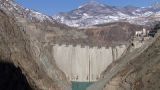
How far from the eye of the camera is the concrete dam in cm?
7117

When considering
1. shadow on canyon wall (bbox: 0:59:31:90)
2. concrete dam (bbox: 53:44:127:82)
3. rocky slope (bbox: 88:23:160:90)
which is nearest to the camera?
rocky slope (bbox: 88:23:160:90)

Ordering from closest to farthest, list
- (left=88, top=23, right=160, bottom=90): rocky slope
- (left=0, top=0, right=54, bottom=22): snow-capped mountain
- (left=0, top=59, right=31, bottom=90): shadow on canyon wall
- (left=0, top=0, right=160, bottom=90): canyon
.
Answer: (left=88, top=23, right=160, bottom=90): rocky slope, (left=0, top=59, right=31, bottom=90): shadow on canyon wall, (left=0, top=0, right=160, bottom=90): canyon, (left=0, top=0, right=54, bottom=22): snow-capped mountain

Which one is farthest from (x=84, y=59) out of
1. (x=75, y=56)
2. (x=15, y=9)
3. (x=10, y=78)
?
(x=10, y=78)

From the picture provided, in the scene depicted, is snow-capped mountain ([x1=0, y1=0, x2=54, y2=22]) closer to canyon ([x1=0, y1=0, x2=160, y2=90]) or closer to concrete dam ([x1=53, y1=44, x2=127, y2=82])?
canyon ([x1=0, y1=0, x2=160, y2=90])

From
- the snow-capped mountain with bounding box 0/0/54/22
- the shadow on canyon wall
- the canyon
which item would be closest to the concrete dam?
the canyon

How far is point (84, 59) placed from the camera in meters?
73.5

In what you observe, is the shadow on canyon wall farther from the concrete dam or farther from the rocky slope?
the concrete dam

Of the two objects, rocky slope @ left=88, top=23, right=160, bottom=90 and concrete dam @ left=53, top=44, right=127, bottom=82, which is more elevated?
rocky slope @ left=88, top=23, right=160, bottom=90

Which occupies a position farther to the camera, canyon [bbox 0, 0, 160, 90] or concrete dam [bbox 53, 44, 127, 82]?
concrete dam [bbox 53, 44, 127, 82]

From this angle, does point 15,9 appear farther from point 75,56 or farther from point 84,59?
point 84,59

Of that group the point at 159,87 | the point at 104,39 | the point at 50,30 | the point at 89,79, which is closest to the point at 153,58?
the point at 159,87

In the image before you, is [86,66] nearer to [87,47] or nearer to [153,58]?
[87,47]

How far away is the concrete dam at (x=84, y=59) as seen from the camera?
7117 cm

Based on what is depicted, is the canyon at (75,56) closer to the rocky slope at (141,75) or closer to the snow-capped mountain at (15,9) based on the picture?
the rocky slope at (141,75)
